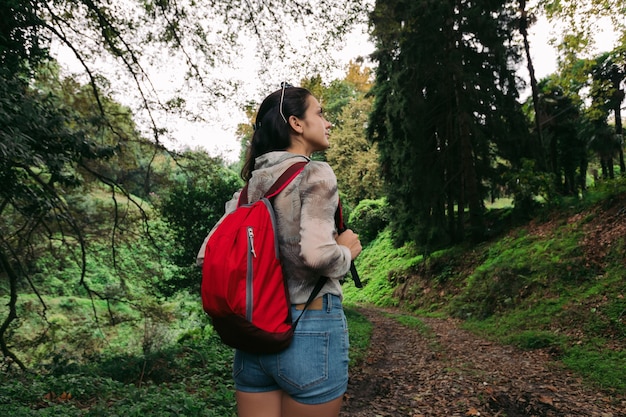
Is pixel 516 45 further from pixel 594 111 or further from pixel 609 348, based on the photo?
pixel 609 348

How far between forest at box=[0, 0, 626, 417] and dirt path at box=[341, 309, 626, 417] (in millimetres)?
365

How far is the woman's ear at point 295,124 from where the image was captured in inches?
58.8

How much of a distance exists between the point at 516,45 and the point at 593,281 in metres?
9.29

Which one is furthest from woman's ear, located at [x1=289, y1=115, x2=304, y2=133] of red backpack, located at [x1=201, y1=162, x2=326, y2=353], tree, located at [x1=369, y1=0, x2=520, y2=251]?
tree, located at [x1=369, y1=0, x2=520, y2=251]

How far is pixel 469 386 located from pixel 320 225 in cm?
446

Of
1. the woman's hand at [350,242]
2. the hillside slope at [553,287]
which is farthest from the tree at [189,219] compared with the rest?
the woman's hand at [350,242]

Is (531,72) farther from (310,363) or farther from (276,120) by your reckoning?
(310,363)

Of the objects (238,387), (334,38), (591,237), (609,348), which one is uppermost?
(334,38)

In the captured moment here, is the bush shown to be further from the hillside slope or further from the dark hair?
the dark hair

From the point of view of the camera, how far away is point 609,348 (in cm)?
546

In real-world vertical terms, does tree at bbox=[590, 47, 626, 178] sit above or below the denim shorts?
above

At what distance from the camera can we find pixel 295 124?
1.50 m

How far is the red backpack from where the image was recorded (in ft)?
3.90

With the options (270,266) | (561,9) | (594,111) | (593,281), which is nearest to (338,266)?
(270,266)
